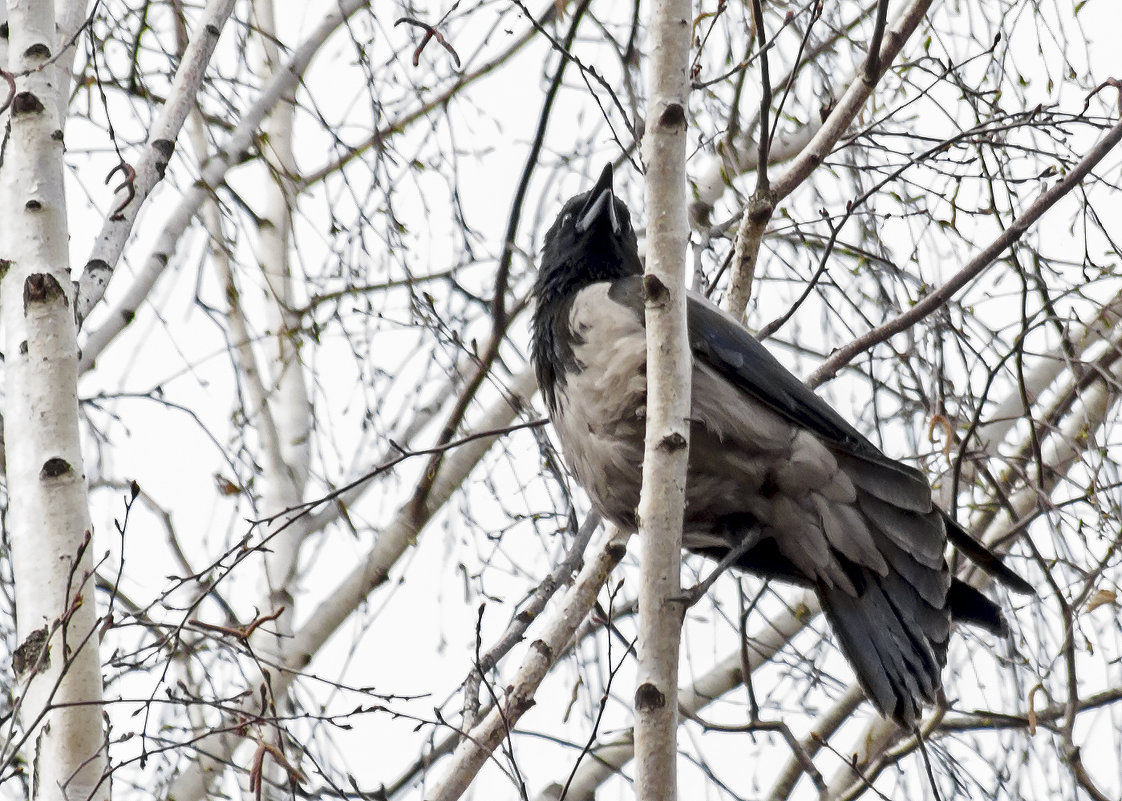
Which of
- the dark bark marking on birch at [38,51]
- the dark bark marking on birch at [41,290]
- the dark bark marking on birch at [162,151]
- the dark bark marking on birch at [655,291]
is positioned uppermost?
the dark bark marking on birch at [38,51]

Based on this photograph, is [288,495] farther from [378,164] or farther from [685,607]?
[685,607]

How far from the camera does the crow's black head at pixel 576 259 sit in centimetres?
320

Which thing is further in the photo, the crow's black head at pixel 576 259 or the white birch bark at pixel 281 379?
the white birch bark at pixel 281 379

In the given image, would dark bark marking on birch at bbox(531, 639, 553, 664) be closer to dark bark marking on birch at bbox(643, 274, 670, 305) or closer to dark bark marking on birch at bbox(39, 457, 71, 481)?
dark bark marking on birch at bbox(643, 274, 670, 305)

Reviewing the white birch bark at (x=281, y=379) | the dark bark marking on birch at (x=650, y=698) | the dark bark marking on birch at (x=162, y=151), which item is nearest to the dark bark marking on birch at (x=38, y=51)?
the dark bark marking on birch at (x=162, y=151)

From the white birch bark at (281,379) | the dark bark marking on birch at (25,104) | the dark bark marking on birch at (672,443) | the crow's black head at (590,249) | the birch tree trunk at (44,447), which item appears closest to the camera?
the dark bark marking on birch at (672,443)

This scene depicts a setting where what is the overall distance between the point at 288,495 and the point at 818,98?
84.6 inches

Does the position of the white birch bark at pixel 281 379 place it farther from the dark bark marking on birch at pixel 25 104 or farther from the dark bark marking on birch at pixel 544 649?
the dark bark marking on birch at pixel 544 649

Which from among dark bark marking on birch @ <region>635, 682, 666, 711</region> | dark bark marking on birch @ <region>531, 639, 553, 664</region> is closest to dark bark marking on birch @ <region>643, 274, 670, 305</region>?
dark bark marking on birch @ <region>635, 682, 666, 711</region>

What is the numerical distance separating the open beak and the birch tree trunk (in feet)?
4.24

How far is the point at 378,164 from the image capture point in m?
3.67

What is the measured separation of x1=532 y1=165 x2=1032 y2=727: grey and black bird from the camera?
2.93m

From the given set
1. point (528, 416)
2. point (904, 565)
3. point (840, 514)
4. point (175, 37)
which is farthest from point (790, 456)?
point (175, 37)

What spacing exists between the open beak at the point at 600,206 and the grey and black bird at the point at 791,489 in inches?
12.7
